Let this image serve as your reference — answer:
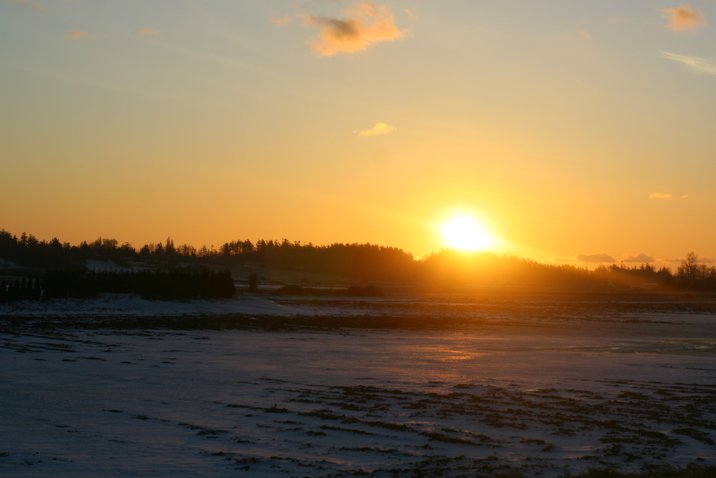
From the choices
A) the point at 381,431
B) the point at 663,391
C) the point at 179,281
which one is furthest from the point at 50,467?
the point at 179,281

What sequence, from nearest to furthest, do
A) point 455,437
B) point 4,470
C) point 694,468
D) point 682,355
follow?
point 4,470
point 694,468
point 455,437
point 682,355

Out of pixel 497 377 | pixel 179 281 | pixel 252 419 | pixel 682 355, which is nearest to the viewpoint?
pixel 252 419

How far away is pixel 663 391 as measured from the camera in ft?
64.9

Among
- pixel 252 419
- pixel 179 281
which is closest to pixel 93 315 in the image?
pixel 179 281

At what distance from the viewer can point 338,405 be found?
1672cm

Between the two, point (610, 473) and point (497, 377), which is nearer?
point (610, 473)

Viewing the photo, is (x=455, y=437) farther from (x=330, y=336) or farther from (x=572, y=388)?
(x=330, y=336)

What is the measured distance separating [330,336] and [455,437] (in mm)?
21428

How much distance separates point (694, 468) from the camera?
12.0 m

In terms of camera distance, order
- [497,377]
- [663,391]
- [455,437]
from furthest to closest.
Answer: [497,377], [663,391], [455,437]

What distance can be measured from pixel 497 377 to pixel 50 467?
13235 mm

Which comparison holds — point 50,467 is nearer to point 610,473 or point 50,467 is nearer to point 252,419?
point 252,419

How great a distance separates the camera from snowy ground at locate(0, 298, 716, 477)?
12133 millimetres

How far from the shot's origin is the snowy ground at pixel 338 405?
12.1 m
